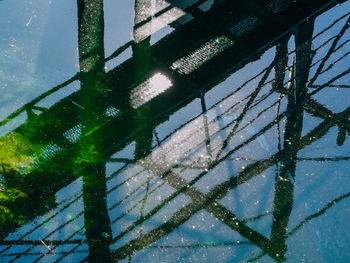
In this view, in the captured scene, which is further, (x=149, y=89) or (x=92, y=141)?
(x=149, y=89)

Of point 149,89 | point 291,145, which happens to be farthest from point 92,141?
point 291,145

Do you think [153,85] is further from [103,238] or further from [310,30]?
[310,30]

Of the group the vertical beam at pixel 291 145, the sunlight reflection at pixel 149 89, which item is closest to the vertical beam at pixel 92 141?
the sunlight reflection at pixel 149 89

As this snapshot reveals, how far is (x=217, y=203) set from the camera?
3303 mm

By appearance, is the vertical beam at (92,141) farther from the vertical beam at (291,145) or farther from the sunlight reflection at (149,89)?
the vertical beam at (291,145)

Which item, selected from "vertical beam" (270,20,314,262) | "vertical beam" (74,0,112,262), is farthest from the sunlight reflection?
"vertical beam" (270,20,314,262)

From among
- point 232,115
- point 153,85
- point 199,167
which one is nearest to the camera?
point 153,85

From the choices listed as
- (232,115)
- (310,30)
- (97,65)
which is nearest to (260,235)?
(232,115)

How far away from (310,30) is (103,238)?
3640 mm

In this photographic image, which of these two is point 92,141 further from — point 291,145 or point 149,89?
point 291,145

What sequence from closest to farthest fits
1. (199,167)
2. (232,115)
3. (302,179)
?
1. (199,167)
2. (302,179)
3. (232,115)

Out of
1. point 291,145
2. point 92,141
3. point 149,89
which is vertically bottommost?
point 291,145

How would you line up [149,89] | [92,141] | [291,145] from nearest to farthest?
[92,141]
[149,89]
[291,145]

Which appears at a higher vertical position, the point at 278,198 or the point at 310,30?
the point at 310,30
